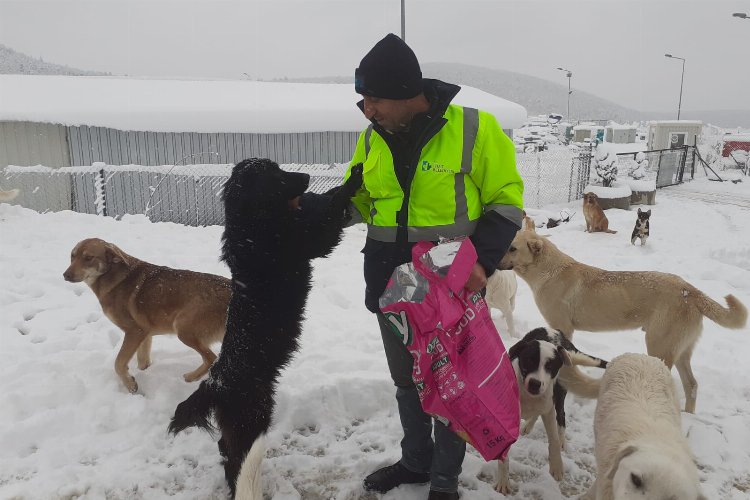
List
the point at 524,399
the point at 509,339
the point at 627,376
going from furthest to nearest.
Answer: the point at 509,339 < the point at 524,399 < the point at 627,376

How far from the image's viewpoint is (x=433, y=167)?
7.03 feet

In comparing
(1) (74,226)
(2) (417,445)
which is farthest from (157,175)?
(2) (417,445)

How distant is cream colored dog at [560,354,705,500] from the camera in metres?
1.85

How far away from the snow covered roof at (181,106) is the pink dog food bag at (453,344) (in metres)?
10.9

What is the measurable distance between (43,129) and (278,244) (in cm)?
1218

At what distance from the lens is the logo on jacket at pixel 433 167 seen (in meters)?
2.13

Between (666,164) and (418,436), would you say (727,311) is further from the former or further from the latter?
(666,164)

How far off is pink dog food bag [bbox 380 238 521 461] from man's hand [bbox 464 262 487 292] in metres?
0.03

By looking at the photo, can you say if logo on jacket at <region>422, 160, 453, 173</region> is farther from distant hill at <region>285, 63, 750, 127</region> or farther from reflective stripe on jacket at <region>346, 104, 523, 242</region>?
distant hill at <region>285, 63, 750, 127</region>

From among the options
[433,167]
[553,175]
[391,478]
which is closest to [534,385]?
[391,478]

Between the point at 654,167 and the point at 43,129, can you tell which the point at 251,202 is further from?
the point at 654,167

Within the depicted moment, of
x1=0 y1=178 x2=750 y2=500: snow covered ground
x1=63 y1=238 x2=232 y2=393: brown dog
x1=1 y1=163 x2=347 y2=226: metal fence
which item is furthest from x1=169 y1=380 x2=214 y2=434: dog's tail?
x1=1 y1=163 x2=347 y2=226: metal fence

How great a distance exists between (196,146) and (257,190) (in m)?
10.5

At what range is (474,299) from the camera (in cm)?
218
